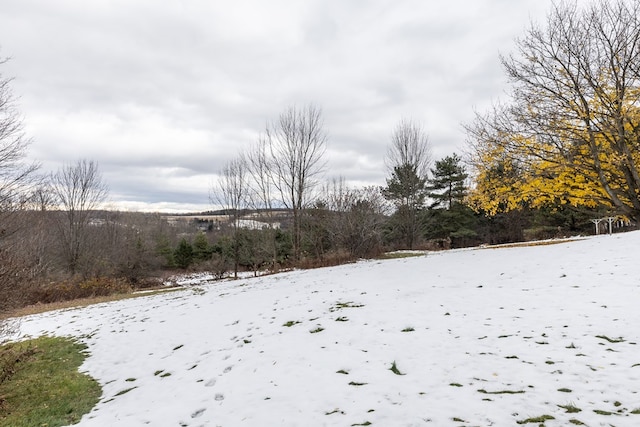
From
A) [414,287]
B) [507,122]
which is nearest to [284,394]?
[414,287]

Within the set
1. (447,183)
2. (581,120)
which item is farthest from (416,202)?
(581,120)

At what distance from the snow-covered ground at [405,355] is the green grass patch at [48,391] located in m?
0.26

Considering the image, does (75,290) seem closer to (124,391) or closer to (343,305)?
(124,391)

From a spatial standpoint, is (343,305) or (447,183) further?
(447,183)

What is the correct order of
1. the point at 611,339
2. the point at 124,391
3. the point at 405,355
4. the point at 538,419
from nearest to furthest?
the point at 538,419, the point at 611,339, the point at 405,355, the point at 124,391

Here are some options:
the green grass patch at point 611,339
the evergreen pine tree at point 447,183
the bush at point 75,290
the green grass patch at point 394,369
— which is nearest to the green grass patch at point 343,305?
the green grass patch at point 394,369

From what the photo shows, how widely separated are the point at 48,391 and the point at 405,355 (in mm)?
5848

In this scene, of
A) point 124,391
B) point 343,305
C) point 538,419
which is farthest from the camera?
point 343,305

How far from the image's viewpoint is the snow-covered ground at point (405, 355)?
3.47m

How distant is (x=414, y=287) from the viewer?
27.5 feet

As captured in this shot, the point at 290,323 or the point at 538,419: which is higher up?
the point at 538,419

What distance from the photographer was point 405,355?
186 inches

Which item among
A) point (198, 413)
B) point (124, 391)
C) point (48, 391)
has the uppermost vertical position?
point (198, 413)

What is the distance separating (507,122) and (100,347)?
45.2ft
